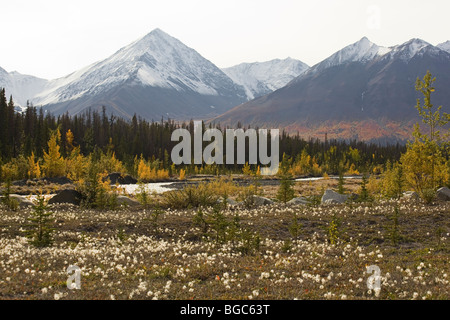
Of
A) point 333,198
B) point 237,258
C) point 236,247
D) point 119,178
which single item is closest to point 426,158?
point 333,198

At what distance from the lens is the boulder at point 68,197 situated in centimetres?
2525

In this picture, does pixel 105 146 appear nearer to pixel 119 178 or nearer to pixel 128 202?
pixel 119 178

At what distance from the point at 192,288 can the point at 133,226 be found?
9.29 meters

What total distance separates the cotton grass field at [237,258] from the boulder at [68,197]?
5.45 meters

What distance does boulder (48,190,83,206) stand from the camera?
994 inches

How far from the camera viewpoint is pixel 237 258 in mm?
11883

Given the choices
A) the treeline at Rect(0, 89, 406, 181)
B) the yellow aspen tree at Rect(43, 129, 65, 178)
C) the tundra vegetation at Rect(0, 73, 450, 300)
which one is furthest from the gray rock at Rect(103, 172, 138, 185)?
the tundra vegetation at Rect(0, 73, 450, 300)

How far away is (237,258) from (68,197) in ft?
56.4

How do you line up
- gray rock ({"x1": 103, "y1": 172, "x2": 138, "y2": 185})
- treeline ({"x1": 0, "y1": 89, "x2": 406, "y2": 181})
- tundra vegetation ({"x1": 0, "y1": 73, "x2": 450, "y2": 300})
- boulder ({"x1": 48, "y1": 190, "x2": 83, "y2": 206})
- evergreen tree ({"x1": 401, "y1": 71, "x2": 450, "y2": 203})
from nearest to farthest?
tundra vegetation ({"x1": 0, "y1": 73, "x2": 450, "y2": 300})
evergreen tree ({"x1": 401, "y1": 71, "x2": 450, "y2": 203})
boulder ({"x1": 48, "y1": 190, "x2": 83, "y2": 206})
gray rock ({"x1": 103, "y1": 172, "x2": 138, "y2": 185})
treeline ({"x1": 0, "y1": 89, "x2": 406, "y2": 181})

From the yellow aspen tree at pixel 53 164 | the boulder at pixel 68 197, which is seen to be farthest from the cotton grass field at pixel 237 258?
the yellow aspen tree at pixel 53 164

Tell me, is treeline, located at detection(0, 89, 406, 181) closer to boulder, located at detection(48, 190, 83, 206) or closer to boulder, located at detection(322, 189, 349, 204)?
boulder, located at detection(48, 190, 83, 206)

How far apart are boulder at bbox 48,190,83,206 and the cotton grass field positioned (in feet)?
17.9

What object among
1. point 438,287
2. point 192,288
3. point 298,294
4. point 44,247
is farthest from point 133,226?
point 438,287

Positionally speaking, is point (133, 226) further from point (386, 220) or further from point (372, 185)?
point (372, 185)
